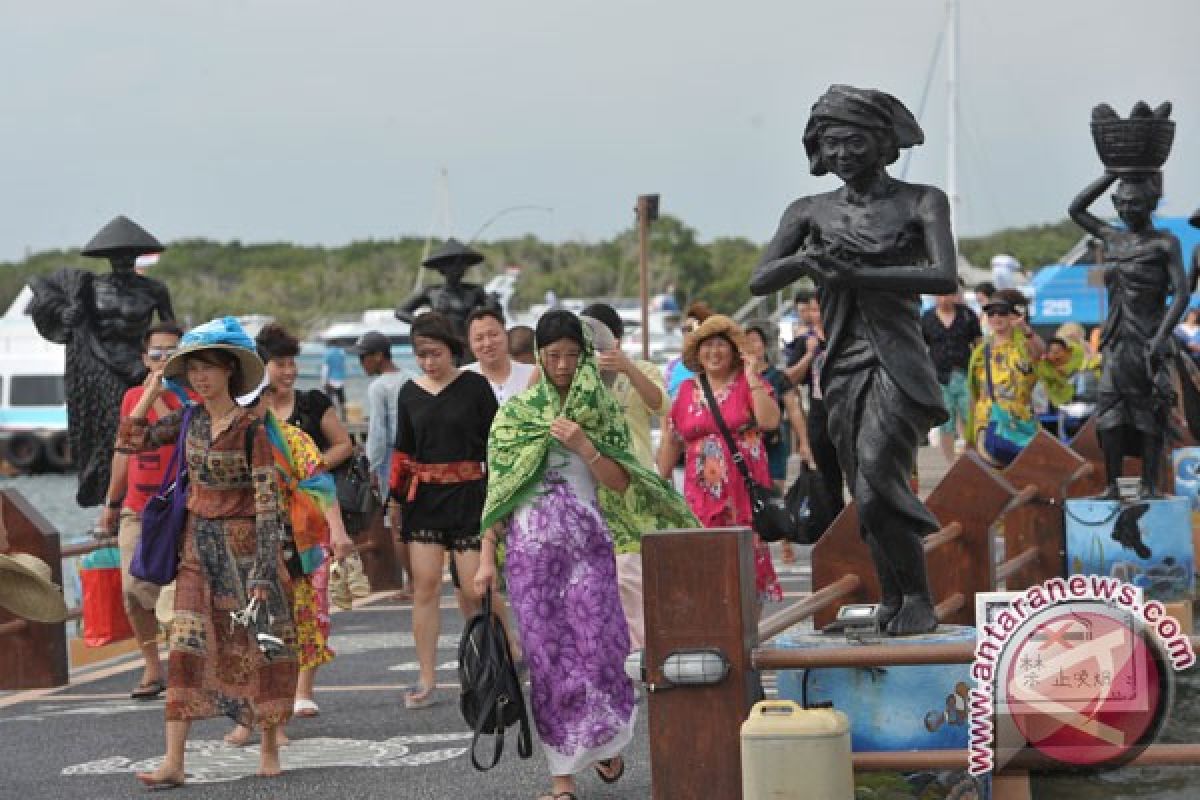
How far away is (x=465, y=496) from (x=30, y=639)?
3.01m

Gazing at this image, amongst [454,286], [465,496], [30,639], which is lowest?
[30,639]

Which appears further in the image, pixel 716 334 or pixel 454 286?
pixel 454 286

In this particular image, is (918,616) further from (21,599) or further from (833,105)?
(21,599)

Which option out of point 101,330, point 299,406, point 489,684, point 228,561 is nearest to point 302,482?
point 228,561

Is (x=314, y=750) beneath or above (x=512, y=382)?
beneath

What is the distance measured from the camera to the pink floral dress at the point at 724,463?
11.4 metres

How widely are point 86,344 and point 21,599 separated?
6585 mm

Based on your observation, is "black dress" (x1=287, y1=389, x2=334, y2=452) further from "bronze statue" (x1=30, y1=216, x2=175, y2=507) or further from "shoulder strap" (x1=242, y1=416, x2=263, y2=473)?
"shoulder strap" (x1=242, y1=416, x2=263, y2=473)

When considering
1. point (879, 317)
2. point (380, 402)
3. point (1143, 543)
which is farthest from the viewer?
point (380, 402)

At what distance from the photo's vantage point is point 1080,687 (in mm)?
6109

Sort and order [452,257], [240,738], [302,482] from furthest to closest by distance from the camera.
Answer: [452,257]
[240,738]
[302,482]

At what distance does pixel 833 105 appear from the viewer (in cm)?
725

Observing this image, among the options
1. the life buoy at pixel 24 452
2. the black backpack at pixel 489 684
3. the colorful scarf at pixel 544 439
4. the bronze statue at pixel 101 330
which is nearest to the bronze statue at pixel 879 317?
the colorful scarf at pixel 544 439

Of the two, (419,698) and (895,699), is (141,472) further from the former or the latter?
(895,699)
